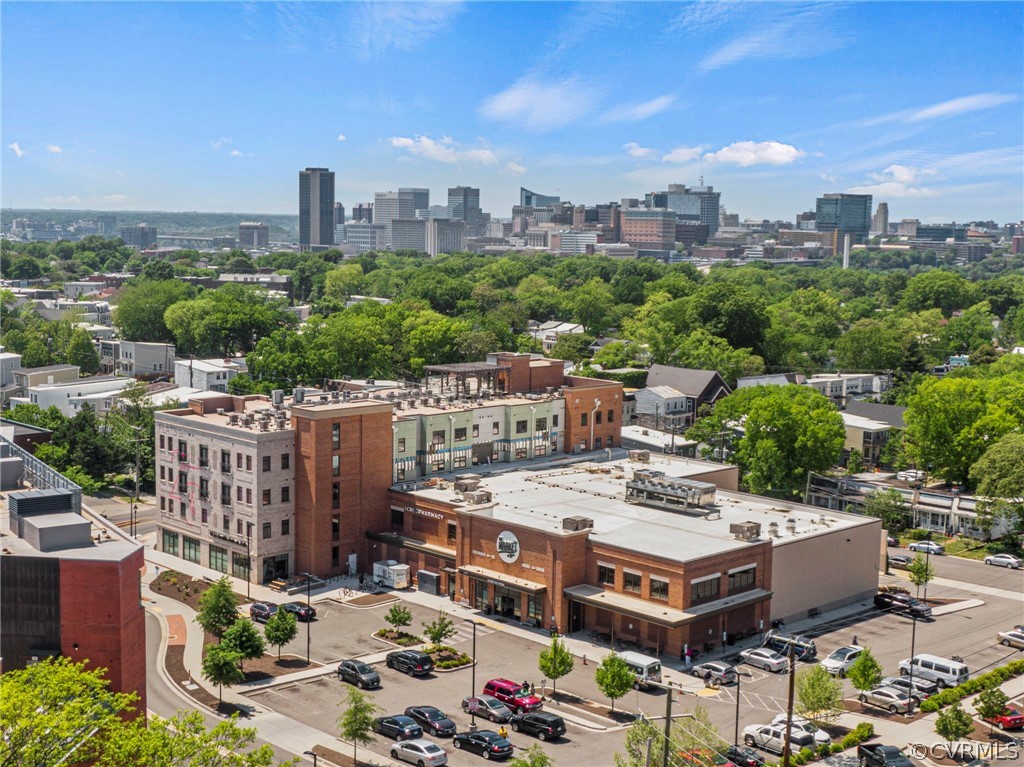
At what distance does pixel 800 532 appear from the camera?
5966 centimetres

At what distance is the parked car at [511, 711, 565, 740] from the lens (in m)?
43.3

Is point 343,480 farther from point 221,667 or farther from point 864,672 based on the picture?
point 864,672

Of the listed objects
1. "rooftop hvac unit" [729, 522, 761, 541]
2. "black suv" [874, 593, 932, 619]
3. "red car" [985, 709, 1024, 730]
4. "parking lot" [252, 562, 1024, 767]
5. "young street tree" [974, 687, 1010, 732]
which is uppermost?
"rooftop hvac unit" [729, 522, 761, 541]

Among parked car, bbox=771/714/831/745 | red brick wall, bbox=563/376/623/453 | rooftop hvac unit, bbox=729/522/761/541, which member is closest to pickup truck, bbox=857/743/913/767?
parked car, bbox=771/714/831/745

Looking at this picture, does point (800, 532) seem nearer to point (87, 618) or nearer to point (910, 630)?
point (910, 630)

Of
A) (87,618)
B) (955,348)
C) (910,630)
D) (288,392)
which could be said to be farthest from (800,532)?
(955,348)

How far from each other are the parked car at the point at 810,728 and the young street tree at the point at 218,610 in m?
25.4

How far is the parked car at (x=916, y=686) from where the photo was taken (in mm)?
47812

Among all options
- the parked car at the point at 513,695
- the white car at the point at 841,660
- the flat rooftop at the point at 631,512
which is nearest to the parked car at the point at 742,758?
the parked car at the point at 513,695

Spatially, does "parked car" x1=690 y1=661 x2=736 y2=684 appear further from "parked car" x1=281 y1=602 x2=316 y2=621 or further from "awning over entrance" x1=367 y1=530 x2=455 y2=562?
"parked car" x1=281 y1=602 x2=316 y2=621

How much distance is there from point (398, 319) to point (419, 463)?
75.4 metres

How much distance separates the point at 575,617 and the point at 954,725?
65.5 feet

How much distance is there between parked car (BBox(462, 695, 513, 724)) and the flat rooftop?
12.2 m

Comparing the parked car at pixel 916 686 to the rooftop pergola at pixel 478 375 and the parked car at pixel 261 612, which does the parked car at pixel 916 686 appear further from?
the rooftop pergola at pixel 478 375
